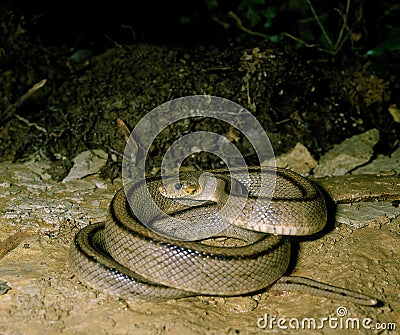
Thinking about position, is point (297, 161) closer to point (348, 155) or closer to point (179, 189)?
point (348, 155)

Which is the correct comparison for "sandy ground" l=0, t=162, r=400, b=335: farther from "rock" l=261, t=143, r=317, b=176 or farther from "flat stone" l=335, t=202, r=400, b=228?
"rock" l=261, t=143, r=317, b=176

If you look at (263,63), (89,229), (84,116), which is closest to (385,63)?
(263,63)

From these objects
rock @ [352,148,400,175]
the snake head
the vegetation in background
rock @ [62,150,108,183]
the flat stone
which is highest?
the vegetation in background

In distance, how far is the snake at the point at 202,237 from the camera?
15.0 feet

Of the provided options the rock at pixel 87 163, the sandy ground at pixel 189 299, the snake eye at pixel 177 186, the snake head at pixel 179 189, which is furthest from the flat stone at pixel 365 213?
the rock at pixel 87 163

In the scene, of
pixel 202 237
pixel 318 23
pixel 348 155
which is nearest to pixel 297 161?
pixel 348 155

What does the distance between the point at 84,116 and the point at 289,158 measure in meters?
3.74

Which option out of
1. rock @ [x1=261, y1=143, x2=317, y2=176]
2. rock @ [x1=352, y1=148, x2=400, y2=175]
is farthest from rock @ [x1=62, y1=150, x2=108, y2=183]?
rock @ [x1=352, y1=148, x2=400, y2=175]

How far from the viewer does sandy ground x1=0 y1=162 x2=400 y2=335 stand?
13.4ft

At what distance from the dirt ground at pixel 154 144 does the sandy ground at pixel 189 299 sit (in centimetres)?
1

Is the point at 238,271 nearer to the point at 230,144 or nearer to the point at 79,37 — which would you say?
the point at 230,144

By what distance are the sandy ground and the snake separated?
15cm

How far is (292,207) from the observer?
5.30m

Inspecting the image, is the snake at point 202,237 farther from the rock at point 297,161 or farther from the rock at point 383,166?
the rock at point 383,166
